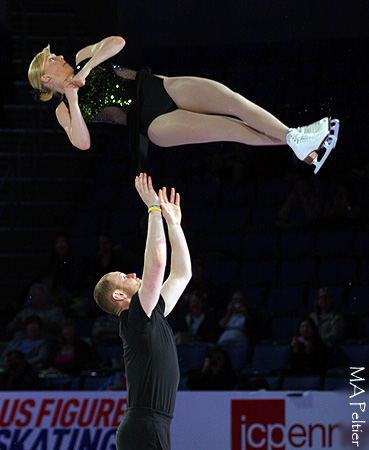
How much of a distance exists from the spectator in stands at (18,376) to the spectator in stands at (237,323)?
141cm

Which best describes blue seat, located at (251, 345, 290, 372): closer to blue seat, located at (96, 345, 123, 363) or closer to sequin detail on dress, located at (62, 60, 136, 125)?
blue seat, located at (96, 345, 123, 363)

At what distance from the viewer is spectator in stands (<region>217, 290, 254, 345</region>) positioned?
6930 mm

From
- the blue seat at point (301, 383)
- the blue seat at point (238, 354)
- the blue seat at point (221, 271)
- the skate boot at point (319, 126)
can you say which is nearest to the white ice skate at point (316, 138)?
the skate boot at point (319, 126)

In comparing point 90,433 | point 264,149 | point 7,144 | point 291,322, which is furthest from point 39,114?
point 90,433

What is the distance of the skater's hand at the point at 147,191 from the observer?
147 inches

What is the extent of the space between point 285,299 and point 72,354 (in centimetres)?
178

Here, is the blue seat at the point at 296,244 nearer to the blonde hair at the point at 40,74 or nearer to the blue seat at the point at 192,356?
the blue seat at the point at 192,356

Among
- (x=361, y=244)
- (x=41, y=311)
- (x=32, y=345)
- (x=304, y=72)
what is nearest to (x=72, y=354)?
(x=32, y=345)

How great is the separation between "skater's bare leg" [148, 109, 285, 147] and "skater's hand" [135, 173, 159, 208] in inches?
16.1

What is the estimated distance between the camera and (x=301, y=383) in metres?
6.25

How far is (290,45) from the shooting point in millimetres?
9867

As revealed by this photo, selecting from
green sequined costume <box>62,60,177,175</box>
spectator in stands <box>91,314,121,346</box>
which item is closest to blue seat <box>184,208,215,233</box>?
spectator in stands <box>91,314,121,346</box>

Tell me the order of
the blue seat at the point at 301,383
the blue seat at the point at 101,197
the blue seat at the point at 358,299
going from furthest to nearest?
the blue seat at the point at 101,197
the blue seat at the point at 358,299
the blue seat at the point at 301,383

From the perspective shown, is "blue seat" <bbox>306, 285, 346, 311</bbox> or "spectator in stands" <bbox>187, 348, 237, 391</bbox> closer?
"spectator in stands" <bbox>187, 348, 237, 391</bbox>
